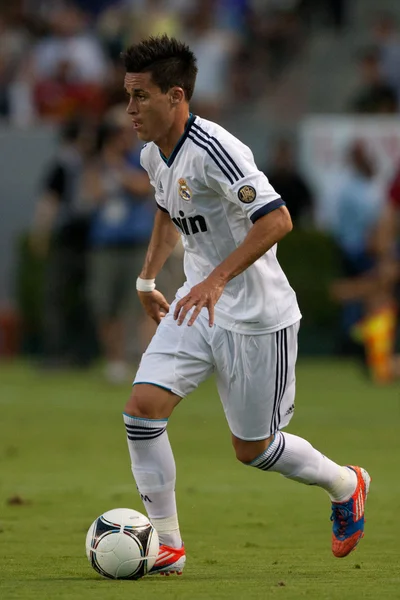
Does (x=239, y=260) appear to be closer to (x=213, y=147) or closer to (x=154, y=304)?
(x=213, y=147)

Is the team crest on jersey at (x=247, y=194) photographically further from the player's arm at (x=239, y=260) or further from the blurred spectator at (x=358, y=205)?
the blurred spectator at (x=358, y=205)

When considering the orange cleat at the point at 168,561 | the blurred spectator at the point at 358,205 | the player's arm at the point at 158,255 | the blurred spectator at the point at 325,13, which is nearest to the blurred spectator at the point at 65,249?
the blurred spectator at the point at 358,205

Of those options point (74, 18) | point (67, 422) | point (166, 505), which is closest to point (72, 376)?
point (67, 422)

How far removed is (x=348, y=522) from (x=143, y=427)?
3.95 feet

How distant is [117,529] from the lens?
6.57m

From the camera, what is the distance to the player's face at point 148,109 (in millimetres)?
6777

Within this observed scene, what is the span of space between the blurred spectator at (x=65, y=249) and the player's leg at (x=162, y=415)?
962 centimetres

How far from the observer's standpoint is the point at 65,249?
18.0 meters

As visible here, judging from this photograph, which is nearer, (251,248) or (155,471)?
(251,248)

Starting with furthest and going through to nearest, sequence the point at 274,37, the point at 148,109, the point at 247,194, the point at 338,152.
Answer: the point at 274,37 < the point at 338,152 < the point at 148,109 < the point at 247,194

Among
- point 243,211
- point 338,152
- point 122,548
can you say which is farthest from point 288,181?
point 122,548

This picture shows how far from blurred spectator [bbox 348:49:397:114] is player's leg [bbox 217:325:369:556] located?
45.5 ft

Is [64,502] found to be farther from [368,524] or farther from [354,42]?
[354,42]

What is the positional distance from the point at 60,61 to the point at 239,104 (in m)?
2.89
